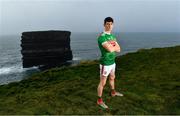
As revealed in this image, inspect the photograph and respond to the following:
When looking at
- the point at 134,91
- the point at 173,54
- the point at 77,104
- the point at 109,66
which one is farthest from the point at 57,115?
the point at 173,54

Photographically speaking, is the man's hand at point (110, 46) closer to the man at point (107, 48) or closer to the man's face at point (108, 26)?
the man at point (107, 48)

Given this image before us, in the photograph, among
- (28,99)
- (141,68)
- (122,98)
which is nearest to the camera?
(122,98)

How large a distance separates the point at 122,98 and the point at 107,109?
1343 mm

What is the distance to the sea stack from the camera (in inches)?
3534

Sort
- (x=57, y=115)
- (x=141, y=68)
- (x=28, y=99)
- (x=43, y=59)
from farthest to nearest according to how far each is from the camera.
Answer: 1. (x=43, y=59)
2. (x=141, y=68)
3. (x=28, y=99)
4. (x=57, y=115)

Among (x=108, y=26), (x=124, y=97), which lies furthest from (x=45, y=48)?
(x=108, y=26)

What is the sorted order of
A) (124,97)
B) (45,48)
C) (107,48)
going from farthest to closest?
(45,48) → (124,97) → (107,48)

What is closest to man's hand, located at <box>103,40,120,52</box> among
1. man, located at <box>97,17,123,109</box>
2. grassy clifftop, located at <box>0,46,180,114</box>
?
man, located at <box>97,17,123,109</box>

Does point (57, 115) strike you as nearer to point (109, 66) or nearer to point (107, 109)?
point (107, 109)

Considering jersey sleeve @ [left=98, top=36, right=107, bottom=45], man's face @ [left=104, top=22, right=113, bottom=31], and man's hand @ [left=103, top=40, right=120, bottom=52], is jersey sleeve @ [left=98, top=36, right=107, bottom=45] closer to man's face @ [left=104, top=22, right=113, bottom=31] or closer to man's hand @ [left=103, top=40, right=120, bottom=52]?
man's hand @ [left=103, top=40, right=120, bottom=52]

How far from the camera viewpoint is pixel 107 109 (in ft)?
29.8

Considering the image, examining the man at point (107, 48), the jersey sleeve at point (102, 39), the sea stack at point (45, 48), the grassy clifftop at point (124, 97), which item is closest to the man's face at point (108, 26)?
the man at point (107, 48)

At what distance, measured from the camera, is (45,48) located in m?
92.8

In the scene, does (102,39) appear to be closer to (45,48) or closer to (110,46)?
(110,46)
